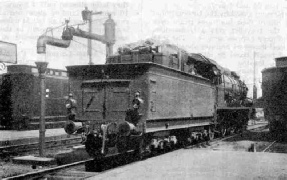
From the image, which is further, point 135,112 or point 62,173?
point 135,112

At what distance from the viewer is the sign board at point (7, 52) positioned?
8602 mm

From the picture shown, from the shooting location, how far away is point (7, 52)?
8.70m

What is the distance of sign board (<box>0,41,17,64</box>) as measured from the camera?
339 inches

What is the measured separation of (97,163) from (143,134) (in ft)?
4.72

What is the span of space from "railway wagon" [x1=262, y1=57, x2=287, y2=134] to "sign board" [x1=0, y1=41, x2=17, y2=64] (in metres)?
12.1

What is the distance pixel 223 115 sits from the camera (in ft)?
57.9

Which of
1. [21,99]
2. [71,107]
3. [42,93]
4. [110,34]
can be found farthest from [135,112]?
[110,34]

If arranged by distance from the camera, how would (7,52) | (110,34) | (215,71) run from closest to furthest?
(7,52)
(215,71)
(110,34)

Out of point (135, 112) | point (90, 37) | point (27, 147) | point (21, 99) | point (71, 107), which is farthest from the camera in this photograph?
point (90, 37)

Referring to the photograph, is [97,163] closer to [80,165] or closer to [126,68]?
[80,165]

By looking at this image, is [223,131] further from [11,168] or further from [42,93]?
[11,168]

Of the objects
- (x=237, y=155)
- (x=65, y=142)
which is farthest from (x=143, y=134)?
(x=65, y=142)

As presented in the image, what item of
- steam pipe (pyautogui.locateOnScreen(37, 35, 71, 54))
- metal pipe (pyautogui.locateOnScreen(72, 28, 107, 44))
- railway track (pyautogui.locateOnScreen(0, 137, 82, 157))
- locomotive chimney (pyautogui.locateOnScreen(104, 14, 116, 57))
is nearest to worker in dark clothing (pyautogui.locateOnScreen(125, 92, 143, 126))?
railway track (pyautogui.locateOnScreen(0, 137, 82, 157))

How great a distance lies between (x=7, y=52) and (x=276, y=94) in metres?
12.3
